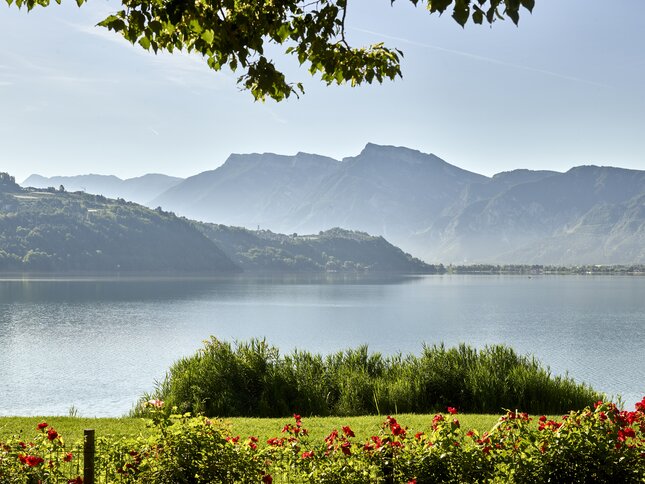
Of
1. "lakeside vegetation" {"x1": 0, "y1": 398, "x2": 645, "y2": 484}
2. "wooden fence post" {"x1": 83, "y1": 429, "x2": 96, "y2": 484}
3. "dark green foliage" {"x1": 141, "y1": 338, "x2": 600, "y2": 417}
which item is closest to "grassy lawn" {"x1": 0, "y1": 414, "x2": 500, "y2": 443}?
"dark green foliage" {"x1": 141, "y1": 338, "x2": 600, "y2": 417}

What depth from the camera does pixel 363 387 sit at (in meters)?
18.1

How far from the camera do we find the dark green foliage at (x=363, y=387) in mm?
17359

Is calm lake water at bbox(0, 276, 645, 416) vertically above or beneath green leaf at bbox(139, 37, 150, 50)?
beneath

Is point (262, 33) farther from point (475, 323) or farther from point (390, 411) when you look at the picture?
point (475, 323)

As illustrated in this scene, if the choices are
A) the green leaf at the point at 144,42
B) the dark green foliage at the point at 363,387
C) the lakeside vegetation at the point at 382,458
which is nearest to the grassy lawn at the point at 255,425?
the dark green foliage at the point at 363,387

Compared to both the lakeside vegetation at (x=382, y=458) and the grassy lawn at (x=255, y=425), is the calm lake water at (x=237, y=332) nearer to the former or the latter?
the grassy lawn at (x=255, y=425)

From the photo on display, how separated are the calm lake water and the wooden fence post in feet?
80.1

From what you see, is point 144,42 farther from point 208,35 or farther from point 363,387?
point 363,387

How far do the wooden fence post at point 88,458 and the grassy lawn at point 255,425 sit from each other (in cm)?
588

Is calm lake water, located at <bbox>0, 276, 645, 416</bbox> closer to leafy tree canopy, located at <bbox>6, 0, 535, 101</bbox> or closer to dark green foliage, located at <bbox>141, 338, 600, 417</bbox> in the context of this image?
dark green foliage, located at <bbox>141, 338, 600, 417</bbox>

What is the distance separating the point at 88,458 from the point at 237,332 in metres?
63.1

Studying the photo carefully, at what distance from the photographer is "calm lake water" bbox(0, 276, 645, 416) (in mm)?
37969

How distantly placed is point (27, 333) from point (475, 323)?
171ft

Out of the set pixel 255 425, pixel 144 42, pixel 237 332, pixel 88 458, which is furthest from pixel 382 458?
pixel 237 332
